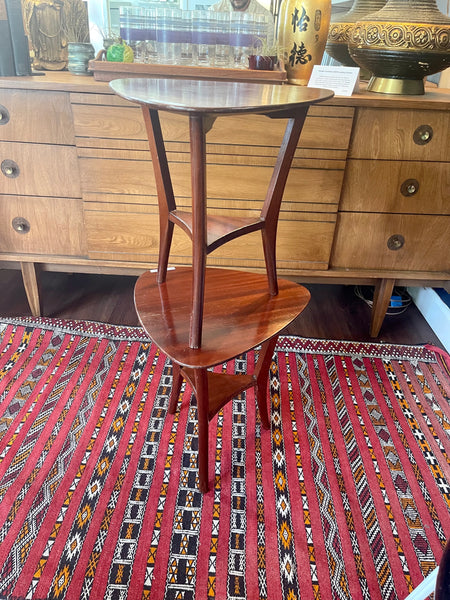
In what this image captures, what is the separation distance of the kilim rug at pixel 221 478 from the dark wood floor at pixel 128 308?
0.15m

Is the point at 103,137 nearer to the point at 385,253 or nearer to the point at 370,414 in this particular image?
the point at 385,253

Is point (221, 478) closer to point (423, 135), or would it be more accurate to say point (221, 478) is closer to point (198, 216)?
point (198, 216)

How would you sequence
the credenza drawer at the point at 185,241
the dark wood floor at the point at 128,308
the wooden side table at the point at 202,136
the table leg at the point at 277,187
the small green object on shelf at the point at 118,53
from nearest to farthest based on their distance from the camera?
1. the wooden side table at the point at 202,136
2. the table leg at the point at 277,187
3. the small green object on shelf at the point at 118,53
4. the credenza drawer at the point at 185,241
5. the dark wood floor at the point at 128,308

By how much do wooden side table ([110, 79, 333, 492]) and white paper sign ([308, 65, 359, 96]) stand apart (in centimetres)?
45

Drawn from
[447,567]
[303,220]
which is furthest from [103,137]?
[447,567]

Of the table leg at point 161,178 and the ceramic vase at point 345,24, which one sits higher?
the ceramic vase at point 345,24

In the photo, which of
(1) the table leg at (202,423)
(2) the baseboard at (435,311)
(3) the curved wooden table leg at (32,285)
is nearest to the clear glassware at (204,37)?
(3) the curved wooden table leg at (32,285)

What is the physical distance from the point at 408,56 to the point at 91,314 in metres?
1.41

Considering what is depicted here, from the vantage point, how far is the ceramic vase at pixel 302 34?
1400 millimetres

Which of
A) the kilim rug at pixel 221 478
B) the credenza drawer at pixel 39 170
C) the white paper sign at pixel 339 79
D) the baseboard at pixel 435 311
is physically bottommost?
the kilim rug at pixel 221 478

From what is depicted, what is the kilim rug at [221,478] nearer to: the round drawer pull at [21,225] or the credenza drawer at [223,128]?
the round drawer pull at [21,225]

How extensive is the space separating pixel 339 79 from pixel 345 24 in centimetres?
35

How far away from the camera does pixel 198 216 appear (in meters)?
0.83

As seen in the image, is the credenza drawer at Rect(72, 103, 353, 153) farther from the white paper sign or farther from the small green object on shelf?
the small green object on shelf
